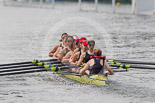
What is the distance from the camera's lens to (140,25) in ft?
129

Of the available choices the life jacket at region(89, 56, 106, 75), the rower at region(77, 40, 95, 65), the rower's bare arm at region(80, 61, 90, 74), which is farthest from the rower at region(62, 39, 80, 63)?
the life jacket at region(89, 56, 106, 75)

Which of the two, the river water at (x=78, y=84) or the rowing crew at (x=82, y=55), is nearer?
the river water at (x=78, y=84)

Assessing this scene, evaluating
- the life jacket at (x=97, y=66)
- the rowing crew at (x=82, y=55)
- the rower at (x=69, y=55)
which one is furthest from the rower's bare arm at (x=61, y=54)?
the life jacket at (x=97, y=66)

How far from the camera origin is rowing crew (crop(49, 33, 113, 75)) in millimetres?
14680

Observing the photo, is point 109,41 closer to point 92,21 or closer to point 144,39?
point 144,39

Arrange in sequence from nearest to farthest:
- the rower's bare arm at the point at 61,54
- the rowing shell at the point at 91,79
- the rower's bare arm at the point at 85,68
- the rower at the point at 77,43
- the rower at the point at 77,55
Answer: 1. the rowing shell at the point at 91,79
2. the rower's bare arm at the point at 85,68
3. the rower at the point at 77,55
4. the rower at the point at 77,43
5. the rower's bare arm at the point at 61,54

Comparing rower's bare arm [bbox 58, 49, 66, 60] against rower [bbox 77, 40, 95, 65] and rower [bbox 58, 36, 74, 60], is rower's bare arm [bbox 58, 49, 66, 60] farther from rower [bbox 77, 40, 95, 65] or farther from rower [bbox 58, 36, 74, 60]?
rower [bbox 77, 40, 95, 65]

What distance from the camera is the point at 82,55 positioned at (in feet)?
51.4

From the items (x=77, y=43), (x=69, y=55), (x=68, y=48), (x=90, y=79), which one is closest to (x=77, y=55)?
(x=77, y=43)

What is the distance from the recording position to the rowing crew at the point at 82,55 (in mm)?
14680

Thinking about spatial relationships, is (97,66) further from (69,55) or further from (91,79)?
(69,55)

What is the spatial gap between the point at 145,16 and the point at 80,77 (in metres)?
33.8

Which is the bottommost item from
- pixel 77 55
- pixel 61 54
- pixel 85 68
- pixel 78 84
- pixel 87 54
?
pixel 78 84

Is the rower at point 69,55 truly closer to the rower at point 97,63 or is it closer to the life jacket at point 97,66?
the rower at point 97,63
